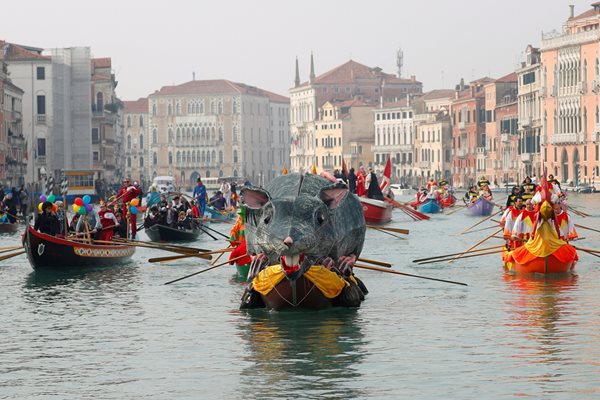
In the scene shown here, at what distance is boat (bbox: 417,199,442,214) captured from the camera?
68562 millimetres

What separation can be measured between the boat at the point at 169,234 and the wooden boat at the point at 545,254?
1419cm

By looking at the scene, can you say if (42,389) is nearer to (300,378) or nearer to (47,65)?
(300,378)

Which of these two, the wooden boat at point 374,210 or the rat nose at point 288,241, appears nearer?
the rat nose at point 288,241

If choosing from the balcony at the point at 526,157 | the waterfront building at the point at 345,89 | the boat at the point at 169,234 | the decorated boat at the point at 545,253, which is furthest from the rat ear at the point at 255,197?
the waterfront building at the point at 345,89

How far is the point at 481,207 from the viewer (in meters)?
62.9

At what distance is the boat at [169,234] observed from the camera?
41062mm

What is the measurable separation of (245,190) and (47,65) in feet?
290

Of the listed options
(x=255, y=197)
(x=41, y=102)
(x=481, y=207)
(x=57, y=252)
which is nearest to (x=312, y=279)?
(x=255, y=197)

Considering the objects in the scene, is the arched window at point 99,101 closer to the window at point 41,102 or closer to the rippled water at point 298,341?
the window at point 41,102

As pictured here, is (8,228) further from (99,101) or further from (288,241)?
(99,101)

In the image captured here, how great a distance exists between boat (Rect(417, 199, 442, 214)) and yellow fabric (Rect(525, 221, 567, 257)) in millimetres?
40459

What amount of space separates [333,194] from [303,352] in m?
3.01

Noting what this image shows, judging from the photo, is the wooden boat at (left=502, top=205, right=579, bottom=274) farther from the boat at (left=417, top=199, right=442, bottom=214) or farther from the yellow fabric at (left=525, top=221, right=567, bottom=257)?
the boat at (left=417, top=199, right=442, bottom=214)

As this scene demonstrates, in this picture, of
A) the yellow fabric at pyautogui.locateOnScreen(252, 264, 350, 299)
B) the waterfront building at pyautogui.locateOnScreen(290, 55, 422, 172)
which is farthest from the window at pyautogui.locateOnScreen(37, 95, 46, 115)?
the yellow fabric at pyautogui.locateOnScreen(252, 264, 350, 299)
